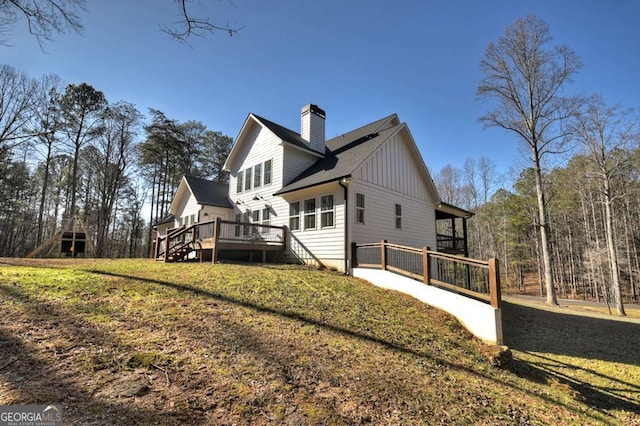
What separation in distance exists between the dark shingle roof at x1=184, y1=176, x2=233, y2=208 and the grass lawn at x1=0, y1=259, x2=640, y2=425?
396 inches

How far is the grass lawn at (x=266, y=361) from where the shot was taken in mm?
3029

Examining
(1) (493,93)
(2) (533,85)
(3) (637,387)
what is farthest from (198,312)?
(2) (533,85)

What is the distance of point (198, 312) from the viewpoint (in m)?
5.50

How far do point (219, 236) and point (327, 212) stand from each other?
16.0 feet

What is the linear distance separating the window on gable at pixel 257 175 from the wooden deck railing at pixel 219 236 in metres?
2.51

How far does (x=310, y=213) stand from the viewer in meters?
12.9

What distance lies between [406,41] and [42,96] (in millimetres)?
25627

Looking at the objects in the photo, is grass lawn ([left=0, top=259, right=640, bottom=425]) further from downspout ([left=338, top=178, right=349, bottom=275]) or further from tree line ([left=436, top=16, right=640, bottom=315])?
tree line ([left=436, top=16, right=640, bottom=315])

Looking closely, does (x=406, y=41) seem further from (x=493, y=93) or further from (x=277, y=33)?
(x=493, y=93)

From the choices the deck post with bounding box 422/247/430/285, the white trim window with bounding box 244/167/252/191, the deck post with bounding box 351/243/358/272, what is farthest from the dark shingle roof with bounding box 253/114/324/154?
the deck post with bounding box 422/247/430/285

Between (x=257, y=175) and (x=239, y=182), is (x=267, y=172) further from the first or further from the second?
(x=239, y=182)

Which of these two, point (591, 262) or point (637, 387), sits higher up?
point (591, 262)

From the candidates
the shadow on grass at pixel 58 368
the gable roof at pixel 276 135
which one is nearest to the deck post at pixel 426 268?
the shadow on grass at pixel 58 368

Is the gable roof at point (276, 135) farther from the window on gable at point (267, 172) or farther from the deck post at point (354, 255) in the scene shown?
the deck post at point (354, 255)
